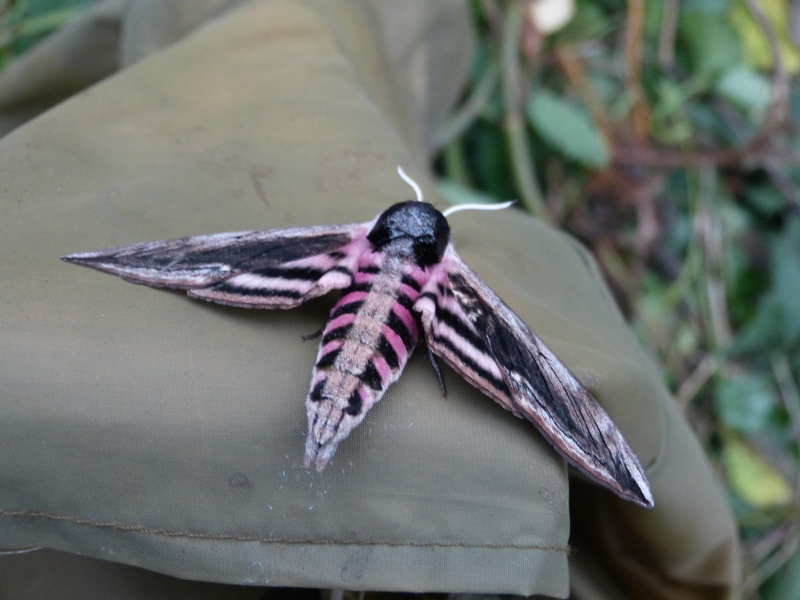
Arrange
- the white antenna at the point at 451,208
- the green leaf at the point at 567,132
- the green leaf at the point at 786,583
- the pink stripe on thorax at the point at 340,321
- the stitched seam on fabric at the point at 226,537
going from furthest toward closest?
the green leaf at the point at 567,132 → the green leaf at the point at 786,583 → the white antenna at the point at 451,208 → the pink stripe on thorax at the point at 340,321 → the stitched seam on fabric at the point at 226,537

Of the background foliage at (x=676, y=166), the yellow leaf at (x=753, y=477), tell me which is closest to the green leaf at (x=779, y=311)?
the background foliage at (x=676, y=166)

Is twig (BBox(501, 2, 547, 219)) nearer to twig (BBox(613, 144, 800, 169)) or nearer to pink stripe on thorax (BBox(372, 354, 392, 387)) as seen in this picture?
twig (BBox(613, 144, 800, 169))

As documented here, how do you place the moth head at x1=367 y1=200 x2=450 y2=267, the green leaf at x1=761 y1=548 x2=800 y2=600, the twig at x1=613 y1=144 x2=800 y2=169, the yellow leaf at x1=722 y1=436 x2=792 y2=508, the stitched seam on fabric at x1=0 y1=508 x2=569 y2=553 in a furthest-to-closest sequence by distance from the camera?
the twig at x1=613 y1=144 x2=800 y2=169, the yellow leaf at x1=722 y1=436 x2=792 y2=508, the green leaf at x1=761 y1=548 x2=800 y2=600, the moth head at x1=367 y1=200 x2=450 y2=267, the stitched seam on fabric at x1=0 y1=508 x2=569 y2=553

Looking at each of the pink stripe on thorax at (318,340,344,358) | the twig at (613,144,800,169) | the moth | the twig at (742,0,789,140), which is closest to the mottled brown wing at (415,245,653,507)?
the moth

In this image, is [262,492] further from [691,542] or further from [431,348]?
[691,542]

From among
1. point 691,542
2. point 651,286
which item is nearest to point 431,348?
point 691,542

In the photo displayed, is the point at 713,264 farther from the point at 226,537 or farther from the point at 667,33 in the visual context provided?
the point at 226,537

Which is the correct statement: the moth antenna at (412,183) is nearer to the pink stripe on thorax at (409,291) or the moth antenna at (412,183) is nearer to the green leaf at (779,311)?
the pink stripe on thorax at (409,291)

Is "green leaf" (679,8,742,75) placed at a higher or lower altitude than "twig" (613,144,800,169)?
higher
